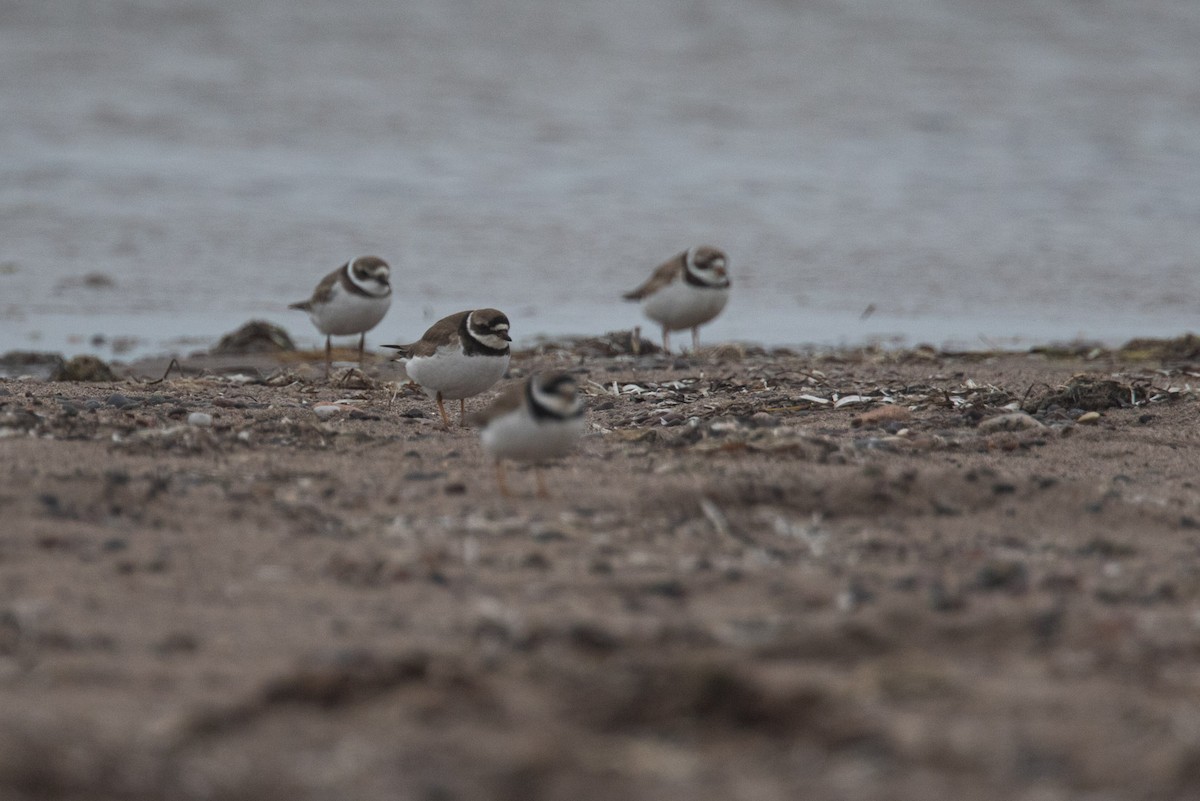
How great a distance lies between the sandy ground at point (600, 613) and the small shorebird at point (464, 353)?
0.41m

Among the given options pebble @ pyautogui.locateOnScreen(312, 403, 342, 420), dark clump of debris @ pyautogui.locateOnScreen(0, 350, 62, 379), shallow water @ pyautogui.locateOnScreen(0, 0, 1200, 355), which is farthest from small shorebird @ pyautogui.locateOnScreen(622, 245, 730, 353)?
dark clump of debris @ pyautogui.locateOnScreen(0, 350, 62, 379)

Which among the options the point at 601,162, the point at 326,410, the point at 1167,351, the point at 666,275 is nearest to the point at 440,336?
the point at 326,410

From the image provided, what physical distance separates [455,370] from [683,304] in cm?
436

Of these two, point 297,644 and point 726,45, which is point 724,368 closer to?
point 297,644

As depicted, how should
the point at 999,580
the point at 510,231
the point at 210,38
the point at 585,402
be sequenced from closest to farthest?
the point at 999,580 → the point at 585,402 → the point at 510,231 → the point at 210,38

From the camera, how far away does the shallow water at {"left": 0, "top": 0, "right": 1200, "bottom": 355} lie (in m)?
13.2

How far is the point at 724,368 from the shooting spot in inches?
381

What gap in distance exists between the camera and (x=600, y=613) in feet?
13.0

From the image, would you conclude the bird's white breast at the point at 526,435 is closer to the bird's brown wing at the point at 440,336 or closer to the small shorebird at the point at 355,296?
the bird's brown wing at the point at 440,336

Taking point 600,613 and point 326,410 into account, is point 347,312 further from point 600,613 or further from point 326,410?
point 600,613

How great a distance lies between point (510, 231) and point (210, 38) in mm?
13830

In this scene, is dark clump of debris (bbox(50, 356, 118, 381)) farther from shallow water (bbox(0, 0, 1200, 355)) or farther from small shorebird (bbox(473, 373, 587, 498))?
small shorebird (bbox(473, 373, 587, 498))

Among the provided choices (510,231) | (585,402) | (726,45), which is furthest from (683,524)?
(726,45)

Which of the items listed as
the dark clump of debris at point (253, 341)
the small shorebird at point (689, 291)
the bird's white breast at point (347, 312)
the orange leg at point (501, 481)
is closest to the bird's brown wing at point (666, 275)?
the small shorebird at point (689, 291)
